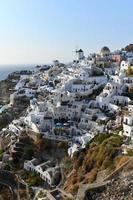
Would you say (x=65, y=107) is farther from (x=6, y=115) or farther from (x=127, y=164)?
(x=127, y=164)

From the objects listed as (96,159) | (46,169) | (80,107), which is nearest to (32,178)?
(46,169)

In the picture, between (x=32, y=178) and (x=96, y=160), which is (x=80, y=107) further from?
(x=96, y=160)

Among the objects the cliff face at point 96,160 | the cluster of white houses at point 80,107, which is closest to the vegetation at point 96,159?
the cliff face at point 96,160

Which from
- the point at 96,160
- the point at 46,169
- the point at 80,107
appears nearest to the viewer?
the point at 96,160

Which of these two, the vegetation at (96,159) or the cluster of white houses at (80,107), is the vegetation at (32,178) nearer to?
the cluster of white houses at (80,107)

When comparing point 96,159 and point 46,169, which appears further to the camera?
point 46,169

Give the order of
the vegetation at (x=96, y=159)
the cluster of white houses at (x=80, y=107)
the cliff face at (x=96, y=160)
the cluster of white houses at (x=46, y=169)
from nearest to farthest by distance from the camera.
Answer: the cliff face at (x=96, y=160)
the vegetation at (x=96, y=159)
the cluster of white houses at (x=46, y=169)
the cluster of white houses at (x=80, y=107)

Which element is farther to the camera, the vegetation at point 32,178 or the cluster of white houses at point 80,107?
the cluster of white houses at point 80,107

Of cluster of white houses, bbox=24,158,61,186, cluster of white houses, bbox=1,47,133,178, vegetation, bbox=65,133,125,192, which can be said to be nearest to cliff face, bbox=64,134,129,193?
vegetation, bbox=65,133,125,192
